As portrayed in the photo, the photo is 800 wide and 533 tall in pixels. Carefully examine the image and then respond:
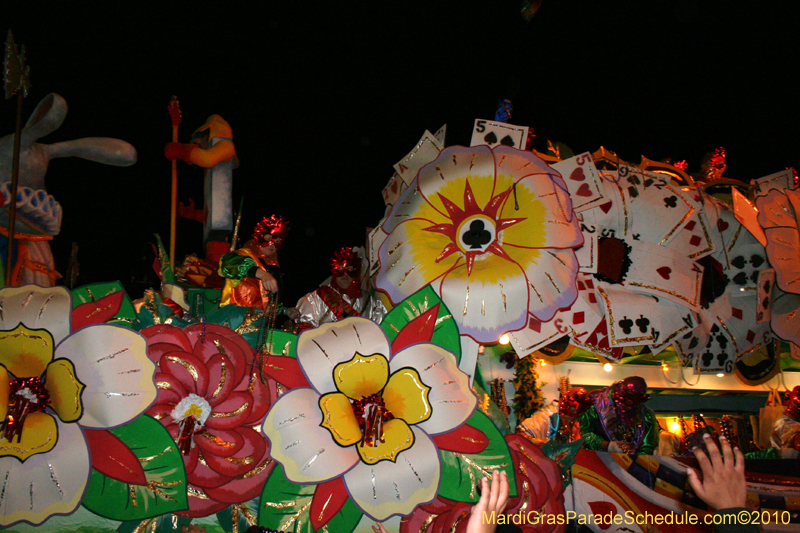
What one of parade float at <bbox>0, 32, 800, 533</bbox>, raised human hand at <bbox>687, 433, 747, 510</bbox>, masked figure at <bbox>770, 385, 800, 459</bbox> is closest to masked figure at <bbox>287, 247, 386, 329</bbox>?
parade float at <bbox>0, 32, 800, 533</bbox>

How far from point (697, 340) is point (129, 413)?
3.62 metres

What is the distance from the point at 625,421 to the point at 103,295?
11.0 ft

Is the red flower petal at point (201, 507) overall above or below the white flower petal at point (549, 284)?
below

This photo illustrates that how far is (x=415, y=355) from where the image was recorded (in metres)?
2.75

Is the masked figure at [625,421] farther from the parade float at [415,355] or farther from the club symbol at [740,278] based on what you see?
the club symbol at [740,278]

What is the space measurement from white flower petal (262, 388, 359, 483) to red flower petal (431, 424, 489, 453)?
1.44 ft

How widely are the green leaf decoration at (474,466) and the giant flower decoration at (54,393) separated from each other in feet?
4.79

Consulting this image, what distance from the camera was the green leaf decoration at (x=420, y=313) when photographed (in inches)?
110

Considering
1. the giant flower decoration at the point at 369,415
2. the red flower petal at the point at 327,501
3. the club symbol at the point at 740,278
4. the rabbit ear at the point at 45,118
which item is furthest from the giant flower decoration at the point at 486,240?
the rabbit ear at the point at 45,118

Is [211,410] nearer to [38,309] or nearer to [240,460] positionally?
[240,460]

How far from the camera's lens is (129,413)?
2.41 metres

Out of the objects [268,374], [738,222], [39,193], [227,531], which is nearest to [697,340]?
[738,222]

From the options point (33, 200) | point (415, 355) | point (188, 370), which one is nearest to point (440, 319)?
point (415, 355)

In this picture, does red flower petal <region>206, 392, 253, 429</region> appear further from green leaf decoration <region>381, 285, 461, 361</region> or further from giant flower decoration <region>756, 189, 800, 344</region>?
giant flower decoration <region>756, 189, 800, 344</region>
